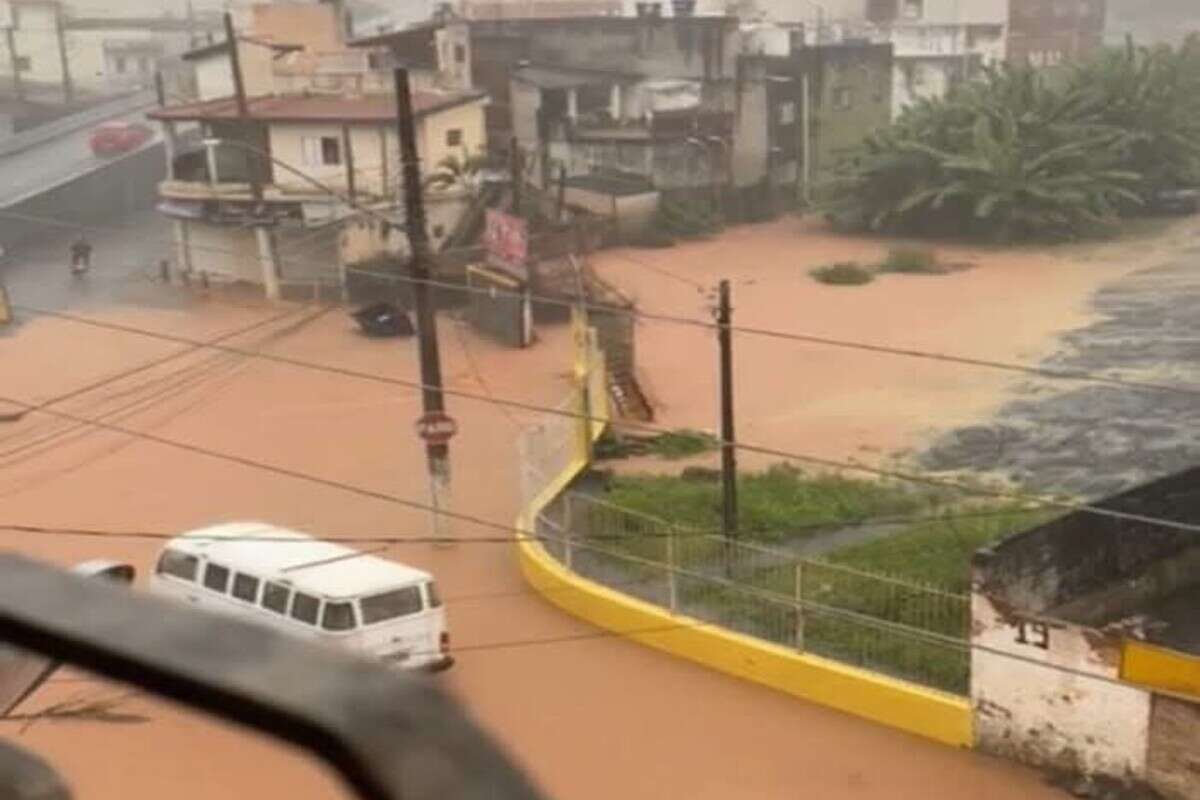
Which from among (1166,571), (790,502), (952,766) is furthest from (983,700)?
(790,502)

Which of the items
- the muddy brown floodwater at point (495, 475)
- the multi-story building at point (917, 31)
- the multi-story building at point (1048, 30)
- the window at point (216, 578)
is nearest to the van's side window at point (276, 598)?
the window at point (216, 578)

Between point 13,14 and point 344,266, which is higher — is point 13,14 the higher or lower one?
the higher one

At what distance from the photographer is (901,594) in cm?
1197

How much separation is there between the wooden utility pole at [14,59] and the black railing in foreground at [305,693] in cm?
6032

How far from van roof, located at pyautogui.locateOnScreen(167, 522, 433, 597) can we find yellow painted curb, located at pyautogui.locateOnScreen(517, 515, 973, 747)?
1449mm

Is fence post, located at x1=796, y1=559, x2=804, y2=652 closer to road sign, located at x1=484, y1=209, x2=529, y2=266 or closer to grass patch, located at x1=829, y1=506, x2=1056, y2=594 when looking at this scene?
grass patch, located at x1=829, y1=506, x2=1056, y2=594

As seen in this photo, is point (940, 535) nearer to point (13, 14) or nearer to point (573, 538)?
point (573, 538)

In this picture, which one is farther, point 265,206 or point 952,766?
point 265,206

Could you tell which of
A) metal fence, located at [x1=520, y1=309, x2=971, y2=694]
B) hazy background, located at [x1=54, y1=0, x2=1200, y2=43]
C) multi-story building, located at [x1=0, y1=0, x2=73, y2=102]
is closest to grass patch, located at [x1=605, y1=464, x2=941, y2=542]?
metal fence, located at [x1=520, y1=309, x2=971, y2=694]

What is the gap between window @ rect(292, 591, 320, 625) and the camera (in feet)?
37.6

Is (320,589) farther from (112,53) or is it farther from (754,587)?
(112,53)

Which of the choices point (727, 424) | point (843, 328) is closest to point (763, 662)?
point (727, 424)

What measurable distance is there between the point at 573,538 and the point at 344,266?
602 inches

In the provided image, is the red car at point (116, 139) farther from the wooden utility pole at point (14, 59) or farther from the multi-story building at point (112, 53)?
the multi-story building at point (112, 53)
